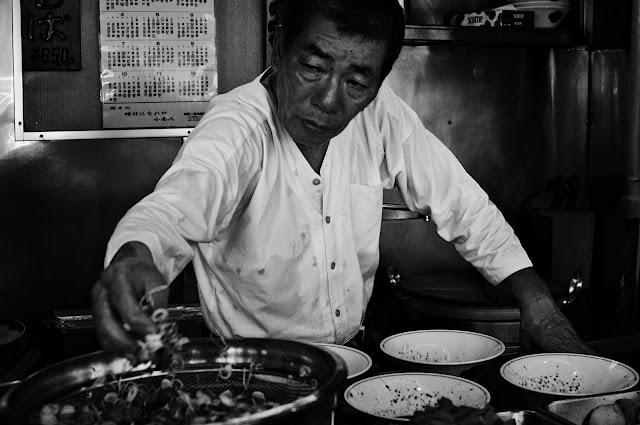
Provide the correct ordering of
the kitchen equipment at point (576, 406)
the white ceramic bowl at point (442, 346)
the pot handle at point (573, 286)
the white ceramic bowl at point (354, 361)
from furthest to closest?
1. the pot handle at point (573, 286)
2. the white ceramic bowl at point (442, 346)
3. the white ceramic bowl at point (354, 361)
4. the kitchen equipment at point (576, 406)

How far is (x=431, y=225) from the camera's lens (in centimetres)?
361

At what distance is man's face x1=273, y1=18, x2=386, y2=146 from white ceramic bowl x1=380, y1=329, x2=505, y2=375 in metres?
0.60

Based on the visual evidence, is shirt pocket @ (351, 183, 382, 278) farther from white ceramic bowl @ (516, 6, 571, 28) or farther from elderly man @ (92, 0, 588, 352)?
white ceramic bowl @ (516, 6, 571, 28)

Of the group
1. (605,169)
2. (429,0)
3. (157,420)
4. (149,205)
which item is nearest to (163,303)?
(157,420)

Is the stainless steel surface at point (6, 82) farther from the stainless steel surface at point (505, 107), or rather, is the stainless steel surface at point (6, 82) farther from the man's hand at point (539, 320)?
the man's hand at point (539, 320)

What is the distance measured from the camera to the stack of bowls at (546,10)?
3.46 meters

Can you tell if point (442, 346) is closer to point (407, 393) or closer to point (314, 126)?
point (407, 393)

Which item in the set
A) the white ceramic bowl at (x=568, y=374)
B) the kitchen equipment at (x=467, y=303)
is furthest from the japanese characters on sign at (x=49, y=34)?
the white ceramic bowl at (x=568, y=374)

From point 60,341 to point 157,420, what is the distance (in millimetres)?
1950

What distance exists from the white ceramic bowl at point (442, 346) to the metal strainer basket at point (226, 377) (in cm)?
62

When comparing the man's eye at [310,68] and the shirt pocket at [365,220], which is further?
the shirt pocket at [365,220]

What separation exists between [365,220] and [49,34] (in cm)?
183

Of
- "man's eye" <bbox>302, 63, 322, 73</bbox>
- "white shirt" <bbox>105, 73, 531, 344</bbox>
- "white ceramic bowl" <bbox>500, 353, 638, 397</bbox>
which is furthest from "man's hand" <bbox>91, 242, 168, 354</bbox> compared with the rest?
"white ceramic bowl" <bbox>500, 353, 638, 397</bbox>

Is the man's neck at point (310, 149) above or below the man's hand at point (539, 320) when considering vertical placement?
above
